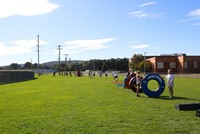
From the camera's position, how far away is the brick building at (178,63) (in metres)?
125

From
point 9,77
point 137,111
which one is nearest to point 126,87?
point 137,111

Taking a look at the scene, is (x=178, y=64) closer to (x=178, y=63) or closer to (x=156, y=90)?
(x=178, y=63)

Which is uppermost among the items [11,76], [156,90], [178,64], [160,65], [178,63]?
[178,63]

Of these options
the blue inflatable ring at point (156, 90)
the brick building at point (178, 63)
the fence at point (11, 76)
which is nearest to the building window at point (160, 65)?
the brick building at point (178, 63)

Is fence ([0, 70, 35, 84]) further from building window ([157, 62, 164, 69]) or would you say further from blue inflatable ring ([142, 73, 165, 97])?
building window ([157, 62, 164, 69])

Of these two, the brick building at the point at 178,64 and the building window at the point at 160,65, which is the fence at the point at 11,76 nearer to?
the building window at the point at 160,65

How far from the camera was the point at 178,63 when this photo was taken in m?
131

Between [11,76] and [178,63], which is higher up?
[178,63]

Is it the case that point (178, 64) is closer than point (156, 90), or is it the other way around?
point (156, 90)

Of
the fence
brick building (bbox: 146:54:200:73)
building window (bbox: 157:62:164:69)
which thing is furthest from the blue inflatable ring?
building window (bbox: 157:62:164:69)

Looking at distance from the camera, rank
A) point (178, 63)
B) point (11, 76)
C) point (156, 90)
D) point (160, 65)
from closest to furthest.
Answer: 1. point (156, 90)
2. point (11, 76)
3. point (160, 65)
4. point (178, 63)

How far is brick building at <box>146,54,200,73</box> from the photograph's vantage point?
409 ft

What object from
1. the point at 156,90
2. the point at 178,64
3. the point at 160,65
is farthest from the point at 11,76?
the point at 178,64

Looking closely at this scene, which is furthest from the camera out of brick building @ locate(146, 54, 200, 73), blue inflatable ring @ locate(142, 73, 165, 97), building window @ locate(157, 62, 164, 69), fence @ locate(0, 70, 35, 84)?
building window @ locate(157, 62, 164, 69)
